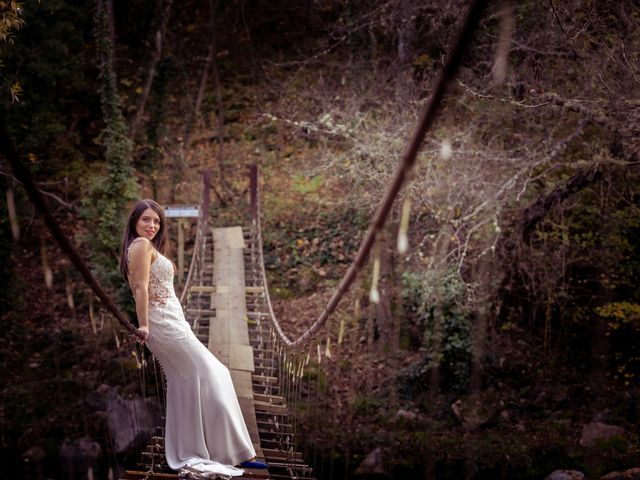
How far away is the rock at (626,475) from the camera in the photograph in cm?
539

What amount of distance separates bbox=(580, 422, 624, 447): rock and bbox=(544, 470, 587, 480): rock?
43 cm

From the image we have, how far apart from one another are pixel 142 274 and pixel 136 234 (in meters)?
0.19

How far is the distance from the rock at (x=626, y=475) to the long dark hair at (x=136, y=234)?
4.51 metres

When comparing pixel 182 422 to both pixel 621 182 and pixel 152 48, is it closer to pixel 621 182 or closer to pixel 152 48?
pixel 621 182

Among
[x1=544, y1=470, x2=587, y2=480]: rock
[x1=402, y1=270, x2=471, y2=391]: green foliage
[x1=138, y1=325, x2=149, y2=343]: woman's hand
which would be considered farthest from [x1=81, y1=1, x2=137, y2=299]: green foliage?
[x1=138, y1=325, x2=149, y2=343]: woman's hand

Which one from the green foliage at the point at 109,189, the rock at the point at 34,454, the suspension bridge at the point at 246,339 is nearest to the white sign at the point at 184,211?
the suspension bridge at the point at 246,339

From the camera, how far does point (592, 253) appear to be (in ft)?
22.2

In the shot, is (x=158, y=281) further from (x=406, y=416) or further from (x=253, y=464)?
(x=406, y=416)

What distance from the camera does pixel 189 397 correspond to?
111 inches

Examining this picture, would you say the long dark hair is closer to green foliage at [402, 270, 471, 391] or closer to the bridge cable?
the bridge cable

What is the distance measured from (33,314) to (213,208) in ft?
9.86

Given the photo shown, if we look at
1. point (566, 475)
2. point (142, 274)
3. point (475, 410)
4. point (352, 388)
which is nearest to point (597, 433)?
point (566, 475)

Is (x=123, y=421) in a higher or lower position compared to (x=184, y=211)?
lower

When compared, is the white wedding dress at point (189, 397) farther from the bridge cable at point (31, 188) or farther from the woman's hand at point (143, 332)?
the bridge cable at point (31, 188)
